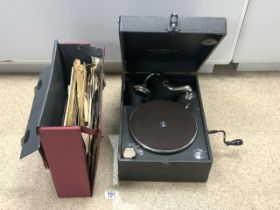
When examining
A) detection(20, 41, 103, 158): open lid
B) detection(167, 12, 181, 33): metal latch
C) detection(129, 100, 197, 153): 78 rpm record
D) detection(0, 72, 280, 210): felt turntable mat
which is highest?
detection(167, 12, 181, 33): metal latch

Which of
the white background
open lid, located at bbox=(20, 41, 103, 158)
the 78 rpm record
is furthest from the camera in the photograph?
the white background

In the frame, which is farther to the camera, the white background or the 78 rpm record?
the white background

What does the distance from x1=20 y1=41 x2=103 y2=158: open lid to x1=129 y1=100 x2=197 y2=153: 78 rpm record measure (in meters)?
0.25

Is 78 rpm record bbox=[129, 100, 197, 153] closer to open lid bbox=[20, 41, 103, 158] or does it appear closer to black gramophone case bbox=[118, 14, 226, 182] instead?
black gramophone case bbox=[118, 14, 226, 182]

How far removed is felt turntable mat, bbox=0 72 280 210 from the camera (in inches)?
46.1

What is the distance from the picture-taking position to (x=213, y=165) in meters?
1.27

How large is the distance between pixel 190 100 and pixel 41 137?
0.60 m

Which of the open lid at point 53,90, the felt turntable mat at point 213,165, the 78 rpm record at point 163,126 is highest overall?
the open lid at point 53,90

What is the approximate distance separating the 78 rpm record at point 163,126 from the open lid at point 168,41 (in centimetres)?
16

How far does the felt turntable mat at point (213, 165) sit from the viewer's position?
117cm

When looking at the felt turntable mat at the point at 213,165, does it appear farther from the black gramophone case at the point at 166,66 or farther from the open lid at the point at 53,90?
the open lid at the point at 53,90

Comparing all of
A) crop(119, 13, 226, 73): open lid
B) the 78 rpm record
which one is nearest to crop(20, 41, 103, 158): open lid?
crop(119, 13, 226, 73): open lid

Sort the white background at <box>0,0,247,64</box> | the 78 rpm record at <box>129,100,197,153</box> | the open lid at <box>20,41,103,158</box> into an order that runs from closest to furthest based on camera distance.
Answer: the open lid at <box>20,41,103,158</box>
the 78 rpm record at <box>129,100,197,153</box>
the white background at <box>0,0,247,64</box>

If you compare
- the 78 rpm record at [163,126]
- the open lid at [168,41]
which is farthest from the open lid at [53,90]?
the 78 rpm record at [163,126]
